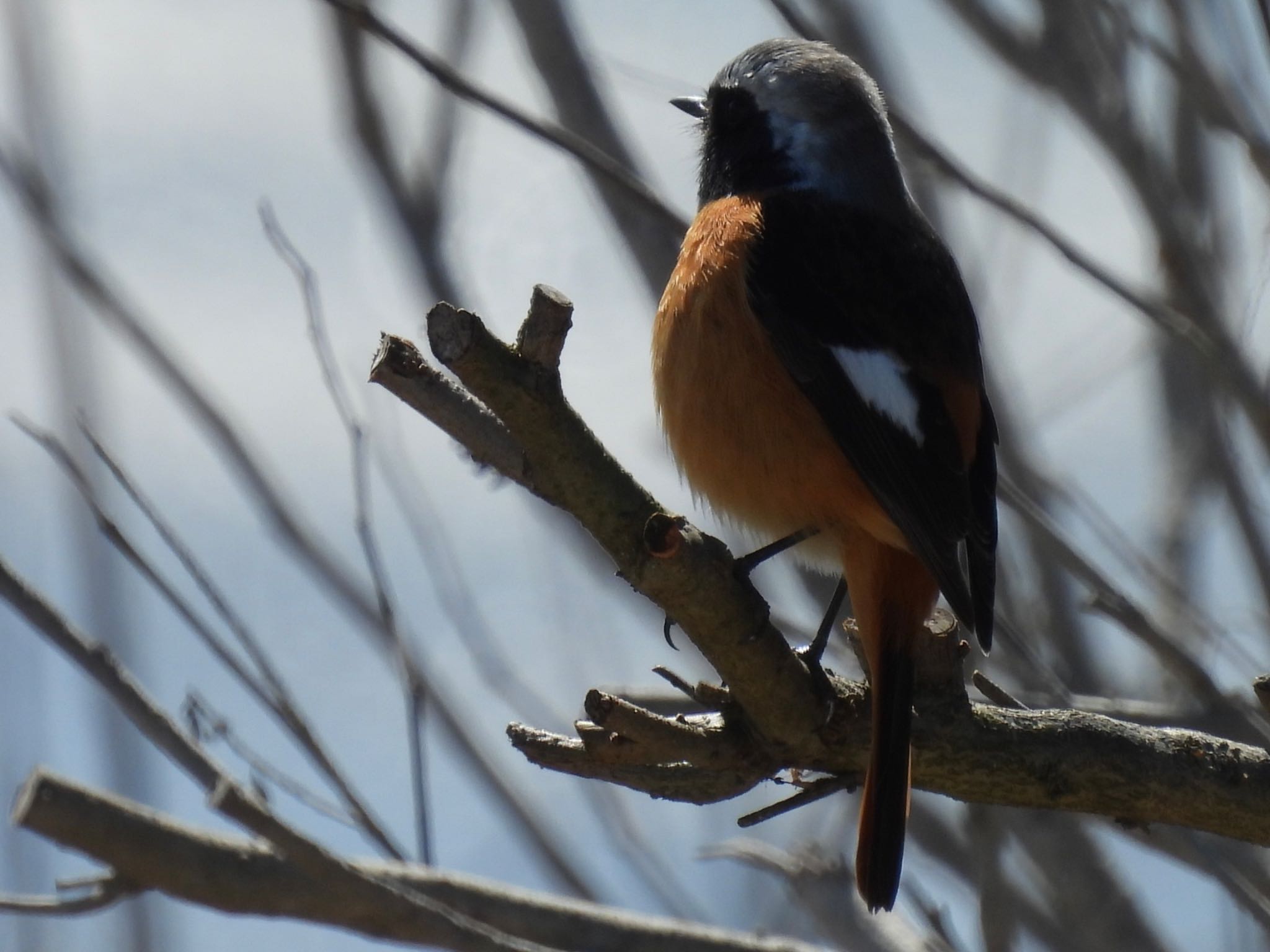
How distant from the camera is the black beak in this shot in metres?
4.57

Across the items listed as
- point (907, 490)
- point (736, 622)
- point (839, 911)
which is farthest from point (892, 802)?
point (839, 911)

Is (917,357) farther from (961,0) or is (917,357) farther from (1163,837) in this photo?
(1163,837)

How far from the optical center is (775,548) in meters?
3.35

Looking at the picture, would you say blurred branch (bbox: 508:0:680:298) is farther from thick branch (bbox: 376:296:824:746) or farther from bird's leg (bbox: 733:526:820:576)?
thick branch (bbox: 376:296:824:746)

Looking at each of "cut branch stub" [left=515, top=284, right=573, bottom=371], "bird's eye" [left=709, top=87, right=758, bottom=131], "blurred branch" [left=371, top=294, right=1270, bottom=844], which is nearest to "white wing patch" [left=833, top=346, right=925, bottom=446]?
"blurred branch" [left=371, top=294, right=1270, bottom=844]

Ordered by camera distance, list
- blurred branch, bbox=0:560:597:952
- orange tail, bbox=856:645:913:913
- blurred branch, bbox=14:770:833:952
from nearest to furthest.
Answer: blurred branch, bbox=0:560:597:952
blurred branch, bbox=14:770:833:952
orange tail, bbox=856:645:913:913

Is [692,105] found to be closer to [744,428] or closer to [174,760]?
[744,428]

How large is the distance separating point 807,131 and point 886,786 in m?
2.09

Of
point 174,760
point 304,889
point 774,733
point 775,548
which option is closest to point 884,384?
point 775,548

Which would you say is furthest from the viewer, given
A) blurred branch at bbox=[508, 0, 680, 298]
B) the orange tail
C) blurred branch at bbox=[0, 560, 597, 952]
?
blurred branch at bbox=[508, 0, 680, 298]

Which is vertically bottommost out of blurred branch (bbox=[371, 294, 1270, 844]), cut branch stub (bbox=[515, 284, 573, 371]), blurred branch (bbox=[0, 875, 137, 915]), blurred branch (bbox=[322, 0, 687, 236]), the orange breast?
blurred branch (bbox=[0, 875, 137, 915])

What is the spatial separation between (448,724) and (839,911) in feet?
3.59

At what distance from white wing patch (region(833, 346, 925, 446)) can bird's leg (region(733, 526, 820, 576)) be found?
307 millimetres

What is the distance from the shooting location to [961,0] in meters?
4.01
